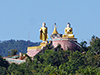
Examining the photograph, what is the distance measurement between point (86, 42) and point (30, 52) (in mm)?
5825

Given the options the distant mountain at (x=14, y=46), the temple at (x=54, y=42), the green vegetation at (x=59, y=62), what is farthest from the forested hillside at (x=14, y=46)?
the green vegetation at (x=59, y=62)

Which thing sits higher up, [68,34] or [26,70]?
[68,34]

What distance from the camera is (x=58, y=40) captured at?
157 ft

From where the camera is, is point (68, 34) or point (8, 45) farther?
point (8, 45)

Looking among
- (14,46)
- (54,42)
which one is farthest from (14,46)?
(54,42)

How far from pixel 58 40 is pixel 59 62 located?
9.58 feet

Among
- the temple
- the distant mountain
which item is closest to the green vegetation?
the temple

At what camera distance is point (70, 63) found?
44.7 m

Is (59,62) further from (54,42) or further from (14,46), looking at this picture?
(14,46)

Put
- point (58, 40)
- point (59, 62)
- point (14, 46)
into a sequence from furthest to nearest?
point (14, 46) → point (58, 40) → point (59, 62)

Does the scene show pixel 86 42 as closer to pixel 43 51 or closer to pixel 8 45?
pixel 43 51

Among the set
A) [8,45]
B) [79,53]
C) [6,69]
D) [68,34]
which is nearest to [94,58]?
[79,53]

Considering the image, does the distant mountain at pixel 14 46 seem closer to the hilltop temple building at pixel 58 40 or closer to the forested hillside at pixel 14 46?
the forested hillside at pixel 14 46

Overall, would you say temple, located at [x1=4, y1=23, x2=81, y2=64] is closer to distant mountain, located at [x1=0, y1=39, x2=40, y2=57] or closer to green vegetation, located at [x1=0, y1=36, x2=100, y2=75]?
green vegetation, located at [x1=0, y1=36, x2=100, y2=75]
